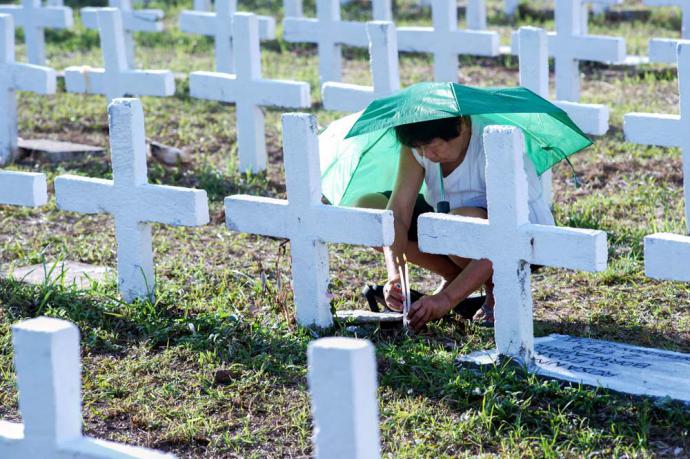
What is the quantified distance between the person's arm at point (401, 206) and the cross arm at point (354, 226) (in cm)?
28

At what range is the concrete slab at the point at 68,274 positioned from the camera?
4762 mm

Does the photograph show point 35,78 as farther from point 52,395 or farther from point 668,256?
point 52,395

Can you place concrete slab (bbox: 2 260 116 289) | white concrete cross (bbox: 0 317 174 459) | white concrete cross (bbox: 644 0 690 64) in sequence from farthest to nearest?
white concrete cross (bbox: 644 0 690 64)
concrete slab (bbox: 2 260 116 289)
white concrete cross (bbox: 0 317 174 459)

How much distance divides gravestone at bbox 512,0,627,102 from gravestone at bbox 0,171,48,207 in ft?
11.8

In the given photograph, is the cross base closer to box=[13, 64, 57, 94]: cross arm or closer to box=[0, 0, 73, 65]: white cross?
box=[13, 64, 57, 94]: cross arm

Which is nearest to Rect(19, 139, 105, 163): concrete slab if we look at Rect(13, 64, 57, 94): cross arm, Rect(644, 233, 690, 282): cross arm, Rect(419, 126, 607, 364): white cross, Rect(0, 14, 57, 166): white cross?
Rect(0, 14, 57, 166): white cross

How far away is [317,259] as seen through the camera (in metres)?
4.12

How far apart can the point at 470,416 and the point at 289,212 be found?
1.06m

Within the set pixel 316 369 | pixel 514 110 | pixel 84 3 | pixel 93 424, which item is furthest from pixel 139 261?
pixel 84 3

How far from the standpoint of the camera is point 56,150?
7027 mm

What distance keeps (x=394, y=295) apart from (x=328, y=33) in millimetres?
4418

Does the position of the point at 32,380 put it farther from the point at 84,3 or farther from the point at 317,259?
the point at 84,3

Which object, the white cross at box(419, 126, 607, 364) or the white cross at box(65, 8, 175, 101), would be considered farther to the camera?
the white cross at box(65, 8, 175, 101)

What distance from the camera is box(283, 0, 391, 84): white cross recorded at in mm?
8312
